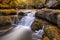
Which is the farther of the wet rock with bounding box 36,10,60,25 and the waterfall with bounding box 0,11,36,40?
the waterfall with bounding box 0,11,36,40

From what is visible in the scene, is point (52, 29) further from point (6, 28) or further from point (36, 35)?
point (6, 28)

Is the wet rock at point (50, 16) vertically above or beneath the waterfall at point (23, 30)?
above

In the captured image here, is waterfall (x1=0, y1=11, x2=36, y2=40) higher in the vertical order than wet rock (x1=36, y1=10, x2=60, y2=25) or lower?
lower

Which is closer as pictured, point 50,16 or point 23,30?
point 50,16

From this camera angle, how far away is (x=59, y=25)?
5.82 metres

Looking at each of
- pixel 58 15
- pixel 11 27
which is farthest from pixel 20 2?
pixel 58 15

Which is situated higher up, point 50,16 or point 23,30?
point 50,16

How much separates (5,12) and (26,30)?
2.43m

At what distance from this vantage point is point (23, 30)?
8453mm

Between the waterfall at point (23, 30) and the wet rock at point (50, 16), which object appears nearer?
the wet rock at point (50, 16)

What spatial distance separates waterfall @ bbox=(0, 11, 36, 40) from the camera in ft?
23.7

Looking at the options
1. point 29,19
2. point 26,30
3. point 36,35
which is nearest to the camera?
point 36,35

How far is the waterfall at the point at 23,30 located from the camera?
284 inches

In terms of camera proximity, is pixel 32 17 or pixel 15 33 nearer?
pixel 15 33
